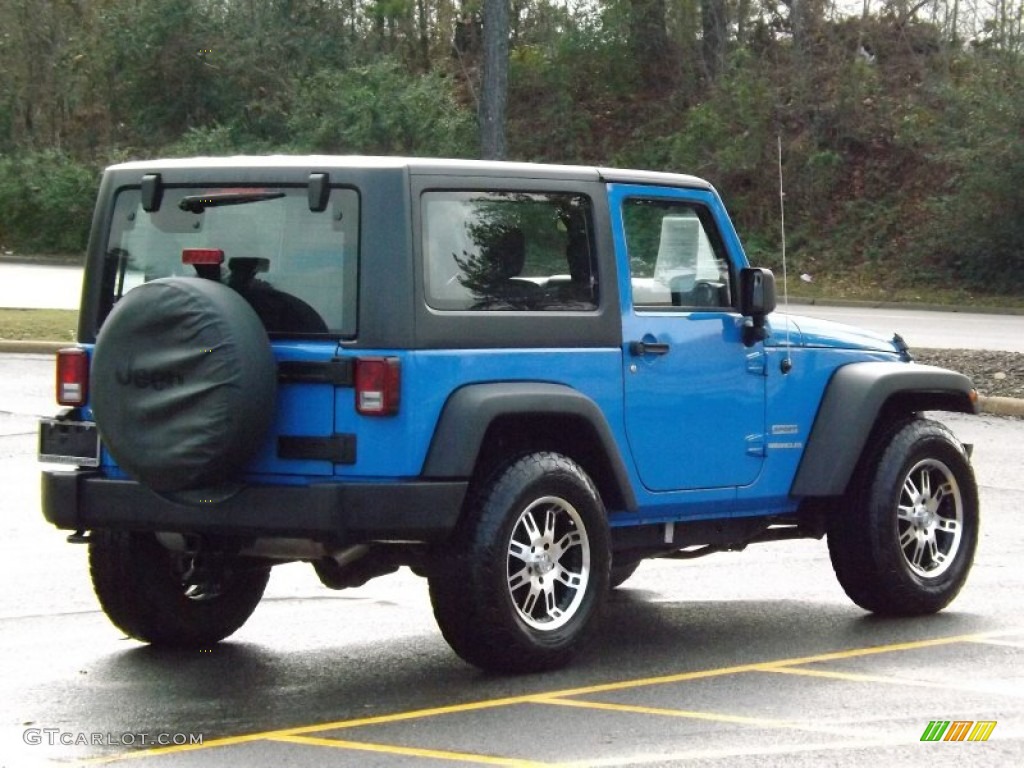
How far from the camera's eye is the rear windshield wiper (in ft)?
22.8

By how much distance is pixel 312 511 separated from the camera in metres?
6.52

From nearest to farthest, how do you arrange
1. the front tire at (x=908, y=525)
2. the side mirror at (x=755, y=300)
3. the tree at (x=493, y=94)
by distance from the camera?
the side mirror at (x=755, y=300) → the front tire at (x=908, y=525) → the tree at (x=493, y=94)

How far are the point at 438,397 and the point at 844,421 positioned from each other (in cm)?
227

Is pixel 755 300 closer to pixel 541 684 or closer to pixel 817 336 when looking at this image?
pixel 817 336

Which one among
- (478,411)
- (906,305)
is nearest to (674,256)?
(478,411)

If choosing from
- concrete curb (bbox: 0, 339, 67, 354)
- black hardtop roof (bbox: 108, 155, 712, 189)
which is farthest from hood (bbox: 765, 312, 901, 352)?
concrete curb (bbox: 0, 339, 67, 354)

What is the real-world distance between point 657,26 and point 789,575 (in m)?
33.3

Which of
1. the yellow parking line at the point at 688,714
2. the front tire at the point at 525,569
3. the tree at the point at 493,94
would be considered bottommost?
the yellow parking line at the point at 688,714

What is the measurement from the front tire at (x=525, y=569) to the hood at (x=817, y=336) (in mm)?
1379

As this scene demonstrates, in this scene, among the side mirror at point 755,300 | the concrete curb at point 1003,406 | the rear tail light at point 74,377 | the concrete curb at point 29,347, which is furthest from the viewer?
the concrete curb at point 29,347

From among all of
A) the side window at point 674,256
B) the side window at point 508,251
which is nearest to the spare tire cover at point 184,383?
the side window at point 508,251

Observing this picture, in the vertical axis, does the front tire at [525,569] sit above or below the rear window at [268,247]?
below

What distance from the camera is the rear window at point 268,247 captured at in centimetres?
677

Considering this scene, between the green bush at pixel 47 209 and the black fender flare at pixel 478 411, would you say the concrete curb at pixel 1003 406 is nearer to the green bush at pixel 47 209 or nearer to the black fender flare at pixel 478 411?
the black fender flare at pixel 478 411
